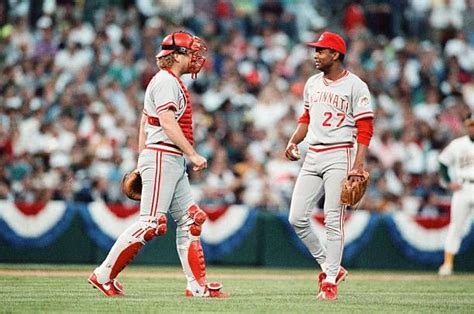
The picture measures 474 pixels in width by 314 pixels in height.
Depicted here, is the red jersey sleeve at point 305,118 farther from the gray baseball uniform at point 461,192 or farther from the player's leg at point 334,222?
the gray baseball uniform at point 461,192

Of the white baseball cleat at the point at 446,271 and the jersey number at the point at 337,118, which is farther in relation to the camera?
the white baseball cleat at the point at 446,271

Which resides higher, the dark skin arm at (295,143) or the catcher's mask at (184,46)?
the catcher's mask at (184,46)

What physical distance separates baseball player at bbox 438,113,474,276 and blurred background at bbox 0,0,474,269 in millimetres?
1495

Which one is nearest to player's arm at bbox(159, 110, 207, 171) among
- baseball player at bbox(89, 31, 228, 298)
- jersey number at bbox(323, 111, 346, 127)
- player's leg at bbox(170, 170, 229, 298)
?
baseball player at bbox(89, 31, 228, 298)

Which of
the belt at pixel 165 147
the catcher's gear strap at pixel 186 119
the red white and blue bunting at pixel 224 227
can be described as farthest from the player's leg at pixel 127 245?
the red white and blue bunting at pixel 224 227

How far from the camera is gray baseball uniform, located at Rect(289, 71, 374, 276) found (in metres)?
10.3

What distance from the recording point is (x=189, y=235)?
998 centimetres

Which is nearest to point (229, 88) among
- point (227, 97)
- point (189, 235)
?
point (227, 97)

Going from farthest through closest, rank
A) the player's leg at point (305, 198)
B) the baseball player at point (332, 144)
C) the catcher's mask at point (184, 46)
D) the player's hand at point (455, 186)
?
the player's hand at point (455, 186)
the player's leg at point (305, 198)
the baseball player at point (332, 144)
the catcher's mask at point (184, 46)

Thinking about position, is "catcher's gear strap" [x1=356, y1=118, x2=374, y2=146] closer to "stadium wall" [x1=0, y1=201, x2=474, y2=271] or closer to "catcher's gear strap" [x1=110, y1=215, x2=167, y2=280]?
"catcher's gear strap" [x1=110, y1=215, x2=167, y2=280]

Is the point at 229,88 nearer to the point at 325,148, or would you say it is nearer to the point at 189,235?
the point at 325,148

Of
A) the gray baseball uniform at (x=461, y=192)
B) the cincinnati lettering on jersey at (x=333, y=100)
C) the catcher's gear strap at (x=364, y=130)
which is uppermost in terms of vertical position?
the cincinnati lettering on jersey at (x=333, y=100)

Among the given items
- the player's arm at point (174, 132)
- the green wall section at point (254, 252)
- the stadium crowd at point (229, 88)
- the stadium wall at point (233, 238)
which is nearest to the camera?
the player's arm at point (174, 132)

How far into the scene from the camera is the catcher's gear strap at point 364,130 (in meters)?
10.2
